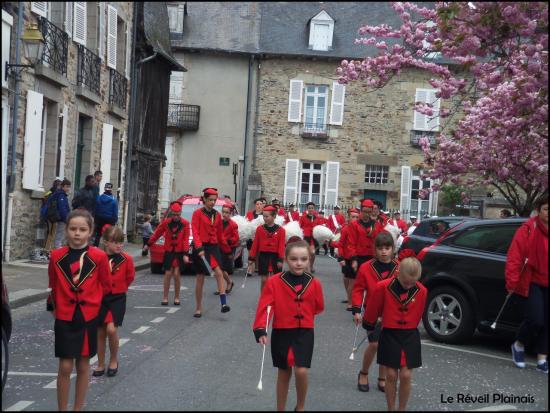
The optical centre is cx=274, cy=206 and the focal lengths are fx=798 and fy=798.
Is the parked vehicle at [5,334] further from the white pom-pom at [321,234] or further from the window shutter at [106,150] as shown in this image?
the window shutter at [106,150]

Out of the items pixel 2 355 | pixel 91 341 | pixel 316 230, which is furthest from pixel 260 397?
pixel 316 230

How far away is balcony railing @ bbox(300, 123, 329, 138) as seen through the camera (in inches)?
1446

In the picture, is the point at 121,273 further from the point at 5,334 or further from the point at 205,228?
the point at 205,228

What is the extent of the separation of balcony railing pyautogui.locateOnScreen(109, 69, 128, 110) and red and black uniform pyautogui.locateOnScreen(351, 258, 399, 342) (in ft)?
56.4

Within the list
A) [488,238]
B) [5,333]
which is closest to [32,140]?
[488,238]

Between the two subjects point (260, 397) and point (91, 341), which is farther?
point (260, 397)

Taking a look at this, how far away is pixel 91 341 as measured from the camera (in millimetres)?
5648

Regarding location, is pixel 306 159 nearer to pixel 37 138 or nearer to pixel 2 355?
pixel 37 138

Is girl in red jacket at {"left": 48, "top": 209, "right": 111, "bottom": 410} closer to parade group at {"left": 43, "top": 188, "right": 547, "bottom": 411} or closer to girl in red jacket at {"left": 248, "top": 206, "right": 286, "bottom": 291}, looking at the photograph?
parade group at {"left": 43, "top": 188, "right": 547, "bottom": 411}

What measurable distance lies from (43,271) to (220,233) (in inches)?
208

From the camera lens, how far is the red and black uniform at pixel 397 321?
5.91 m

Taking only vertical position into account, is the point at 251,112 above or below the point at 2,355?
above

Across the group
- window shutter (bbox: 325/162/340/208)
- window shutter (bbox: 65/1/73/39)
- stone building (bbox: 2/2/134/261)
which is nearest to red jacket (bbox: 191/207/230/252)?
stone building (bbox: 2/2/134/261)

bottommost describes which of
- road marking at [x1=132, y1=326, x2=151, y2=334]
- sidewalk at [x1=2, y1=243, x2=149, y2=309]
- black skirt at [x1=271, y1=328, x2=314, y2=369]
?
road marking at [x1=132, y1=326, x2=151, y2=334]
